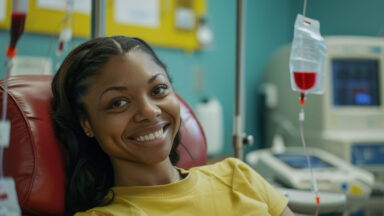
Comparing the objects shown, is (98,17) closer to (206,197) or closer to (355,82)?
(206,197)

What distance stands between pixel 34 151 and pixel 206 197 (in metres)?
0.43

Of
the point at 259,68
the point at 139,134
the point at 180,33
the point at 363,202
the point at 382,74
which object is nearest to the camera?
the point at 139,134

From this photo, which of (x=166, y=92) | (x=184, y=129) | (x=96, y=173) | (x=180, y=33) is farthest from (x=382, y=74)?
(x=96, y=173)

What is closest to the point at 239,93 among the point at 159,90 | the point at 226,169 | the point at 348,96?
the point at 226,169

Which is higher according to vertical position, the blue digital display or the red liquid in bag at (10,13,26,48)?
the red liquid in bag at (10,13,26,48)

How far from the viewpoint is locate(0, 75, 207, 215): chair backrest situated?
2.70ft

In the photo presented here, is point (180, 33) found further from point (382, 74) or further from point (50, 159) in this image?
point (50, 159)

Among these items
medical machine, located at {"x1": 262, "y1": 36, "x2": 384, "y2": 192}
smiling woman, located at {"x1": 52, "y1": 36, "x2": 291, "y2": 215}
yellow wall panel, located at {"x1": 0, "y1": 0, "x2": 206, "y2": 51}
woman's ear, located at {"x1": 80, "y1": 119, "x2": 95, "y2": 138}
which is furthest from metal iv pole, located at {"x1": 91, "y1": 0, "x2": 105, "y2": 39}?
medical machine, located at {"x1": 262, "y1": 36, "x2": 384, "y2": 192}

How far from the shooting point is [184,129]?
3.84 feet

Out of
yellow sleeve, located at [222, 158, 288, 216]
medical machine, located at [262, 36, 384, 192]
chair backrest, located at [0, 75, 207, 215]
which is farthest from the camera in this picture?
medical machine, located at [262, 36, 384, 192]

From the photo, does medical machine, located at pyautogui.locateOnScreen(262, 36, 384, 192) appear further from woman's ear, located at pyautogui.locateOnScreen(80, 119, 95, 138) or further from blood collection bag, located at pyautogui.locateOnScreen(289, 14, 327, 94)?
woman's ear, located at pyautogui.locateOnScreen(80, 119, 95, 138)

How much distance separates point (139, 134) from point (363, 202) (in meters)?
1.04

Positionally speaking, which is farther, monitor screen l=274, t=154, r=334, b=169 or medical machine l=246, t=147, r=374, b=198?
monitor screen l=274, t=154, r=334, b=169

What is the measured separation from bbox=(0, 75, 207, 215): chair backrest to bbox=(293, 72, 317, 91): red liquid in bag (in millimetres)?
620
